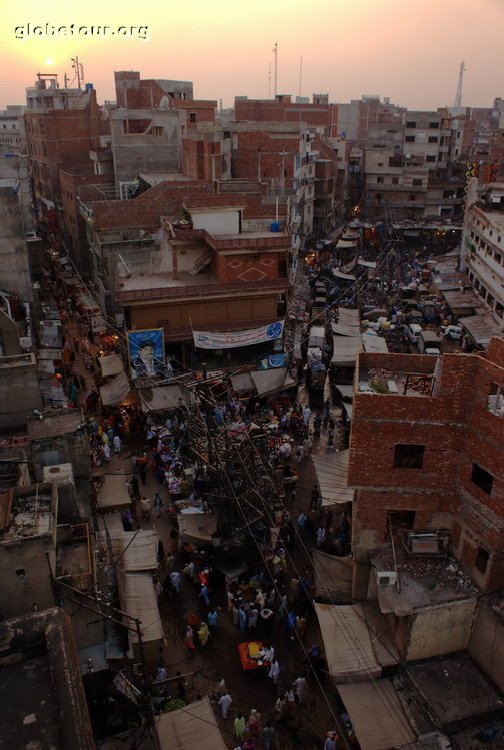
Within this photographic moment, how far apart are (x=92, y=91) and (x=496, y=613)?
57.7 metres

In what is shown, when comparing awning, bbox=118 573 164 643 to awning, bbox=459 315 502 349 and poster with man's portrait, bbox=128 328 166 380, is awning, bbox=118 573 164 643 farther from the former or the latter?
awning, bbox=459 315 502 349

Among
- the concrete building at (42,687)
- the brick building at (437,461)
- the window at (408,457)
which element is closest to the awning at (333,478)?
the brick building at (437,461)

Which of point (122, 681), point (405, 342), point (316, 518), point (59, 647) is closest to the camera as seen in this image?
point (59, 647)

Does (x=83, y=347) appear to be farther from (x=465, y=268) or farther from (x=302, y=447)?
(x=465, y=268)

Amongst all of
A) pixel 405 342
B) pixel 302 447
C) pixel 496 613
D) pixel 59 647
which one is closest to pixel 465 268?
pixel 405 342

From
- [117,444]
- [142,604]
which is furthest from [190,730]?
[117,444]

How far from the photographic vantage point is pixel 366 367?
16812mm

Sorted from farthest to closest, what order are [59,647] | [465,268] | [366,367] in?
[465,268]
[366,367]
[59,647]

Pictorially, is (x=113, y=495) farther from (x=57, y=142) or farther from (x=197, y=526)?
(x=57, y=142)

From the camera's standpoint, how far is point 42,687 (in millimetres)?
7035

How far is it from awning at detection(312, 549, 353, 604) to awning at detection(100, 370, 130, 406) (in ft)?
38.9

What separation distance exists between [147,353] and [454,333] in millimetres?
21181

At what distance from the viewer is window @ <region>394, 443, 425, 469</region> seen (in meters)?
14.8

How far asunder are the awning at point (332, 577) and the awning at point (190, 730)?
4.81 m
